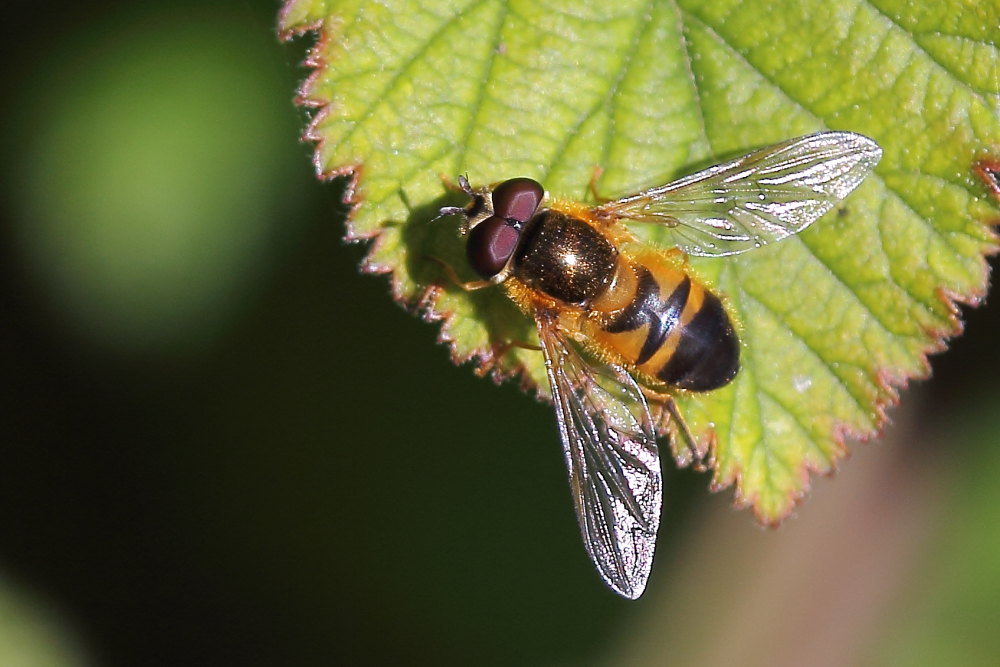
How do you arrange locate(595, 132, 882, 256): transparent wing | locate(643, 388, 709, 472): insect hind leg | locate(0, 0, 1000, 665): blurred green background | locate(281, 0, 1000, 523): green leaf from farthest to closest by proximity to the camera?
locate(0, 0, 1000, 665): blurred green background, locate(643, 388, 709, 472): insect hind leg, locate(595, 132, 882, 256): transparent wing, locate(281, 0, 1000, 523): green leaf

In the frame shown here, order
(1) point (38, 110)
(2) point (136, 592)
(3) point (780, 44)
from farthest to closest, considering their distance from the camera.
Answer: (2) point (136, 592), (1) point (38, 110), (3) point (780, 44)

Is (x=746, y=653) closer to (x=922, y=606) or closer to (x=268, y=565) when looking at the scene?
(x=922, y=606)

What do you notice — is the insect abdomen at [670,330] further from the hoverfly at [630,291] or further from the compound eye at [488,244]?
the compound eye at [488,244]

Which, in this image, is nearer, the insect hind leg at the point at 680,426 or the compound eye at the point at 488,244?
the compound eye at the point at 488,244

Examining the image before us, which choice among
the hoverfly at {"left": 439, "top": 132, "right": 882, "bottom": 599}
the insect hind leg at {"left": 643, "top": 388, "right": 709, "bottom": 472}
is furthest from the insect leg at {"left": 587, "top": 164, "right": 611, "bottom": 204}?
the insect hind leg at {"left": 643, "top": 388, "right": 709, "bottom": 472}

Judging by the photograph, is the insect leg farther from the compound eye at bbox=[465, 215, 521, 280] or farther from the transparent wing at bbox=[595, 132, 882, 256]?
the compound eye at bbox=[465, 215, 521, 280]

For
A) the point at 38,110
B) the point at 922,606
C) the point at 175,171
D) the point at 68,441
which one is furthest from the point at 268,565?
the point at 922,606

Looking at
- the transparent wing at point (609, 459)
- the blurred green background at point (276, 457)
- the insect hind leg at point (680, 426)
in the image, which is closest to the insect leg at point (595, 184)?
the transparent wing at point (609, 459)
